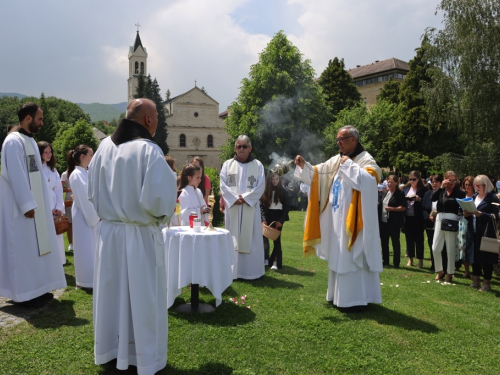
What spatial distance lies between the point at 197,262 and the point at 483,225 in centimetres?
551

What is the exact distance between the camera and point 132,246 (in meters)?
3.94

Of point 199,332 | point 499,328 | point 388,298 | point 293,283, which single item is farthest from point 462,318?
point 199,332

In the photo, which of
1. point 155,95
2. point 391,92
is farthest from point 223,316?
point 155,95

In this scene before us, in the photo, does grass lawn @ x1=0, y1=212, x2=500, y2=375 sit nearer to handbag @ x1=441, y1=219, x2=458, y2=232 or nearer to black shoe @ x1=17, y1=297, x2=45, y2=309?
black shoe @ x1=17, y1=297, x2=45, y2=309

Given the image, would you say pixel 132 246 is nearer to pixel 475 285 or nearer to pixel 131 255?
pixel 131 255

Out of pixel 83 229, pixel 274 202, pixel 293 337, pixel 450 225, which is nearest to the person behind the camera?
pixel 293 337

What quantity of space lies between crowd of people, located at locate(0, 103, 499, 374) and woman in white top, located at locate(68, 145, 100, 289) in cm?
2

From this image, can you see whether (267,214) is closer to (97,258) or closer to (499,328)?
(499,328)

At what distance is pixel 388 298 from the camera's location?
7.16 metres

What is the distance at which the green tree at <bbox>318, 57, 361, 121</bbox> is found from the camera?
4869 cm

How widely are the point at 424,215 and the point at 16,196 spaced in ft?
28.8

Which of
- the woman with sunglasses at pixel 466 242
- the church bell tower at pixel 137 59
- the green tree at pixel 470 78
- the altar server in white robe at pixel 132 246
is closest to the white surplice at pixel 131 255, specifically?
the altar server in white robe at pixel 132 246

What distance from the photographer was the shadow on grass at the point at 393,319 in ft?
18.7

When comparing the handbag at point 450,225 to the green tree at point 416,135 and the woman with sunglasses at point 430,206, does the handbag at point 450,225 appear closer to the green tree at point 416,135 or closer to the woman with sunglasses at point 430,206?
the woman with sunglasses at point 430,206
